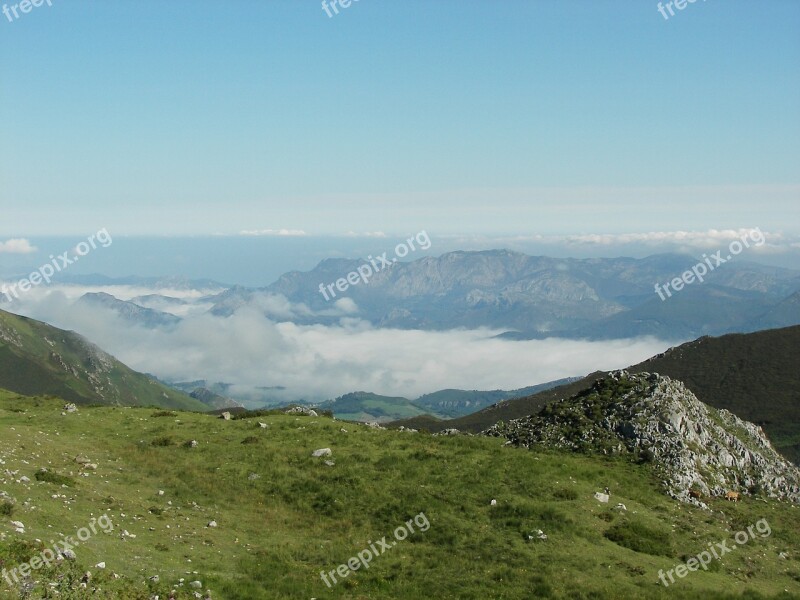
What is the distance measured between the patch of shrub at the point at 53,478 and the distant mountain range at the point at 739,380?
125m

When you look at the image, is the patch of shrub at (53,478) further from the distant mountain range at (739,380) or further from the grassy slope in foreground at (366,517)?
the distant mountain range at (739,380)

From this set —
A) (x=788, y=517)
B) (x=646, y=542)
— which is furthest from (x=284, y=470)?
(x=788, y=517)

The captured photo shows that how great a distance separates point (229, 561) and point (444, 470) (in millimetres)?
15796

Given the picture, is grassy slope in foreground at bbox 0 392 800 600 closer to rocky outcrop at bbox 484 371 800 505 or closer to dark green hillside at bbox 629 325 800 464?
rocky outcrop at bbox 484 371 800 505

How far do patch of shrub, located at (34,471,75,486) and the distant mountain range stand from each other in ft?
411

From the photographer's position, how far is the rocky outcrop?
38312mm

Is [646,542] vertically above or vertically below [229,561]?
below

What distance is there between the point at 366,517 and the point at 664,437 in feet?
72.9

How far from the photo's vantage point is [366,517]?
30375 millimetres

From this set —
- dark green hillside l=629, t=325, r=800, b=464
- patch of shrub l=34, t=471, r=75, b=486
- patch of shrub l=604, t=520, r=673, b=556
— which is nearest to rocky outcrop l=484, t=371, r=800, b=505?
patch of shrub l=604, t=520, r=673, b=556

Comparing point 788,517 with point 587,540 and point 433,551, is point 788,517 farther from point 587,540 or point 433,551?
point 433,551

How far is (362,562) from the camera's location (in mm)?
24891

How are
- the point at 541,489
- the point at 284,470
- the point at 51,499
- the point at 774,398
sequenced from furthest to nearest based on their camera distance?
the point at 774,398
the point at 284,470
the point at 541,489
the point at 51,499

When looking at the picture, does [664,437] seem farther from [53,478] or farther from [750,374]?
[750,374]
